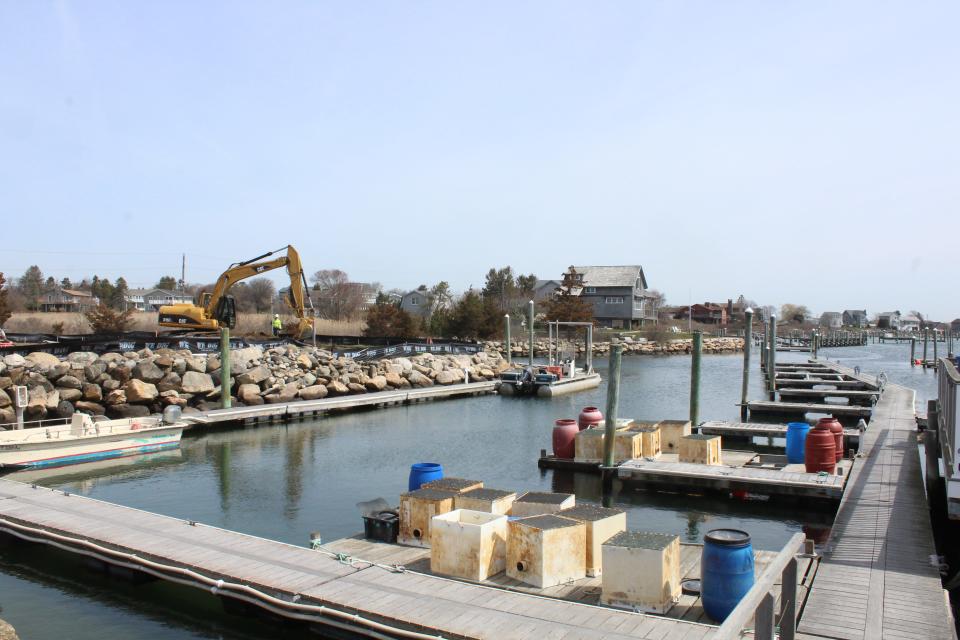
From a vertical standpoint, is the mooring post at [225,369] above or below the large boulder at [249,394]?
above

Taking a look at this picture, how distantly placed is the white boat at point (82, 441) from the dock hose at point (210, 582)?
7852 millimetres

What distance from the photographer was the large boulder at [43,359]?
31.1 metres

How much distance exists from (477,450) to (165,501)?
33.7 feet

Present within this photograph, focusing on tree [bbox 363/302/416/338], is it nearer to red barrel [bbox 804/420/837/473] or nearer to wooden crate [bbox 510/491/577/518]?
red barrel [bbox 804/420/837/473]

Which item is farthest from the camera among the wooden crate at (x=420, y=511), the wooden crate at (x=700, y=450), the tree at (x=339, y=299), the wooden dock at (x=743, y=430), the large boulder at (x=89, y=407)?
the tree at (x=339, y=299)

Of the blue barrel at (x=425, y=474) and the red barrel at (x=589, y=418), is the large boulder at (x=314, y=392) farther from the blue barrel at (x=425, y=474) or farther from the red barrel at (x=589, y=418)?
the blue barrel at (x=425, y=474)

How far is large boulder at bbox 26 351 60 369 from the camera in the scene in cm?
3107

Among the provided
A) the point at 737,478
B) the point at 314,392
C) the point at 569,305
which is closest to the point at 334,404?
the point at 314,392

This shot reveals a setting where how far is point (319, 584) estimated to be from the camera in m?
10.1

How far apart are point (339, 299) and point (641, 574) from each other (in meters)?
90.4

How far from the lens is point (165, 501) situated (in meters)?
18.5

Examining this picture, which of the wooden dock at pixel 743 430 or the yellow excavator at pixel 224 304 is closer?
the wooden dock at pixel 743 430

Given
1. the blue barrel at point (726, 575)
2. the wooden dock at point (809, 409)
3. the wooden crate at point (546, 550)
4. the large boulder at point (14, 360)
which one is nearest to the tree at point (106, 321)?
the large boulder at point (14, 360)

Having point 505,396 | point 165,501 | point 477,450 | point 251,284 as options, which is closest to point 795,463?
point 477,450
